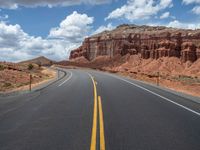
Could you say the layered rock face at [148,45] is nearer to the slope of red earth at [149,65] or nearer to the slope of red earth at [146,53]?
the slope of red earth at [146,53]

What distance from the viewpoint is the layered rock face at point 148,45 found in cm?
11754

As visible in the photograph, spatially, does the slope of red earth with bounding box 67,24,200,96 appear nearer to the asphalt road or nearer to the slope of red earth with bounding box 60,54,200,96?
the slope of red earth with bounding box 60,54,200,96

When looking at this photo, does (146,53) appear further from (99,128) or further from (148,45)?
(99,128)

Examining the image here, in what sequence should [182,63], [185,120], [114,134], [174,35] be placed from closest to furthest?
[114,134], [185,120], [182,63], [174,35]

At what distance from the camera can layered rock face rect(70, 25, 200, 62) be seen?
386 feet

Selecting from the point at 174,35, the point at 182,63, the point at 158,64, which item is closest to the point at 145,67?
the point at 158,64

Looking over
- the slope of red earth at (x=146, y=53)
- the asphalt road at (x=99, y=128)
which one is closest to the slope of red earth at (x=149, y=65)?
the slope of red earth at (x=146, y=53)

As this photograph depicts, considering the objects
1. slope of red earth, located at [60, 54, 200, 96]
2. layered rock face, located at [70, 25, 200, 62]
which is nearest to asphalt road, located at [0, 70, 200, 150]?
slope of red earth, located at [60, 54, 200, 96]

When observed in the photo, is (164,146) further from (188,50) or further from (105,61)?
(105,61)

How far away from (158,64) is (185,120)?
104190mm

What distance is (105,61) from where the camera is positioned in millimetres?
137125

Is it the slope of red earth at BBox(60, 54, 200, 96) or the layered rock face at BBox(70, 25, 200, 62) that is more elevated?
the layered rock face at BBox(70, 25, 200, 62)

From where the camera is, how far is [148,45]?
12644 cm

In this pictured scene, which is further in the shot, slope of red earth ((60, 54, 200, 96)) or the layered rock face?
the layered rock face
